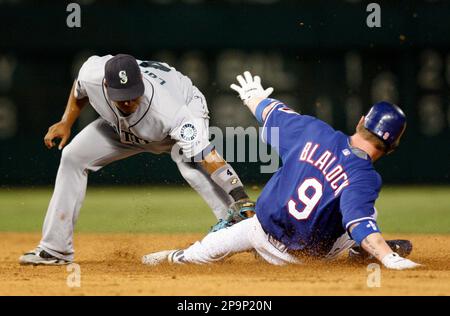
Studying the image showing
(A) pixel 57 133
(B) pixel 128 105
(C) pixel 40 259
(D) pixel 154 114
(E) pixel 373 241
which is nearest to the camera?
(E) pixel 373 241

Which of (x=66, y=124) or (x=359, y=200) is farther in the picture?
(x=66, y=124)

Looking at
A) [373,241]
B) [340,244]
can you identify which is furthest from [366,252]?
[373,241]

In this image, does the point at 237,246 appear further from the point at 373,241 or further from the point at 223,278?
the point at 373,241

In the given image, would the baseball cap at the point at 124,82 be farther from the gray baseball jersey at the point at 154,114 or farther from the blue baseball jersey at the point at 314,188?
the blue baseball jersey at the point at 314,188

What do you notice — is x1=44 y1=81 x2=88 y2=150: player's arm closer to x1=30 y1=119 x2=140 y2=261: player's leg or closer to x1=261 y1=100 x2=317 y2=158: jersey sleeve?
x1=30 y1=119 x2=140 y2=261: player's leg

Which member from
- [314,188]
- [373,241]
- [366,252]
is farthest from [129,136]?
[373,241]

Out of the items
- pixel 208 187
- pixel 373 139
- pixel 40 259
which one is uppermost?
pixel 373 139

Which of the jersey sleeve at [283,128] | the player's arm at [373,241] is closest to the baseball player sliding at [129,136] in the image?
the jersey sleeve at [283,128]

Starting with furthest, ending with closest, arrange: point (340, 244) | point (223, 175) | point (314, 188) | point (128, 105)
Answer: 1. point (223, 175)
2. point (128, 105)
3. point (340, 244)
4. point (314, 188)

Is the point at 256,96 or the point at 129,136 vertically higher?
the point at 256,96
